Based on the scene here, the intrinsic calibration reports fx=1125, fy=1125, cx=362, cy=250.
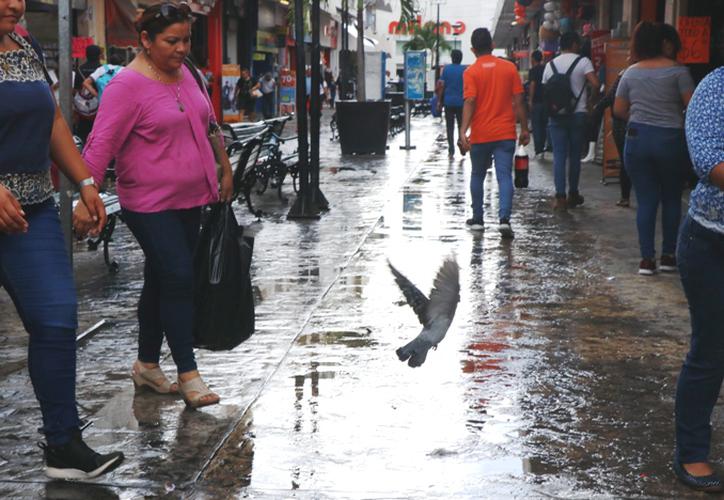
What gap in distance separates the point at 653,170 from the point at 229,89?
22333 mm

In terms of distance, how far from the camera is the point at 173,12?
4.87m

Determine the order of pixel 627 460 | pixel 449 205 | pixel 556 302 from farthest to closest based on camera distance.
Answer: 1. pixel 449 205
2. pixel 556 302
3. pixel 627 460

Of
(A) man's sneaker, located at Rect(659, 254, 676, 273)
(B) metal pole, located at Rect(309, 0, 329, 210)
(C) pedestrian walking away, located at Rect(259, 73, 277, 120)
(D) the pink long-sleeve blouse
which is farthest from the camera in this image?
(C) pedestrian walking away, located at Rect(259, 73, 277, 120)

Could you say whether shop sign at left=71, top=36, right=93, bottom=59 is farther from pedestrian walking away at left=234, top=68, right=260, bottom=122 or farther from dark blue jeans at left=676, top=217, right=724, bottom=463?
dark blue jeans at left=676, top=217, right=724, bottom=463

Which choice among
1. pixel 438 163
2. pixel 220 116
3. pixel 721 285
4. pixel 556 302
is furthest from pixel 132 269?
pixel 220 116

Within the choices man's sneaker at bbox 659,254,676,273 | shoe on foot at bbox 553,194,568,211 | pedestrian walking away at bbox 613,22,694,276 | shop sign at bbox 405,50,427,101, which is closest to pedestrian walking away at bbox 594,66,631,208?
shoe on foot at bbox 553,194,568,211

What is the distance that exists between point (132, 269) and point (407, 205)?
4552 mm

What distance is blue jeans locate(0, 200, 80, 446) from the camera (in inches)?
153

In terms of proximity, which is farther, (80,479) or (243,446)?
(243,446)

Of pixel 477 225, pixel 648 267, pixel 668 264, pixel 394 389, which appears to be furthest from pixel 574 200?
pixel 394 389

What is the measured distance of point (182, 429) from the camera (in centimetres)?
478

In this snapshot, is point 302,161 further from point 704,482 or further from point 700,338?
point 704,482

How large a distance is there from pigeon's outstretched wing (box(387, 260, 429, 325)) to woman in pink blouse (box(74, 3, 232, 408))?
91 centimetres

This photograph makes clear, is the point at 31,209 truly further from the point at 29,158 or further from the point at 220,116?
the point at 220,116
